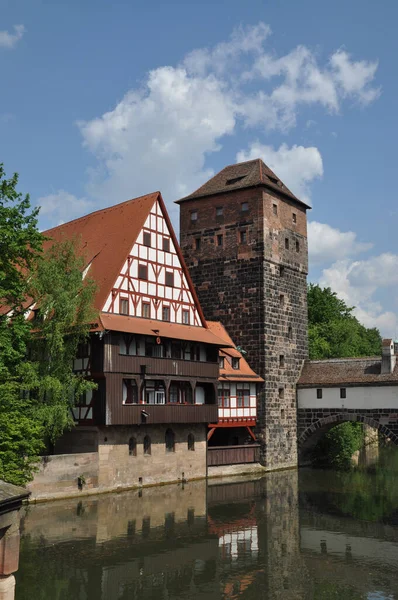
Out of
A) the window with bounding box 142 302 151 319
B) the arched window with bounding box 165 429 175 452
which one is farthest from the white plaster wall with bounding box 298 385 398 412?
the window with bounding box 142 302 151 319

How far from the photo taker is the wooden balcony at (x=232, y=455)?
41.2 metres

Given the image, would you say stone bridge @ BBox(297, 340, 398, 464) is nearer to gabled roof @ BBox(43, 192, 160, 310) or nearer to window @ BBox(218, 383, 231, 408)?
window @ BBox(218, 383, 231, 408)

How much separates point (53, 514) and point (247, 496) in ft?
34.5

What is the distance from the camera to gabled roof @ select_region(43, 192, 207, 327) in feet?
119

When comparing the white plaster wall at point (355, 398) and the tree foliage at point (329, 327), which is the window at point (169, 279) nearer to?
the white plaster wall at point (355, 398)

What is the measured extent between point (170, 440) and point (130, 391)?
176 inches

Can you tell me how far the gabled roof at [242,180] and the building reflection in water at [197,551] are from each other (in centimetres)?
2389

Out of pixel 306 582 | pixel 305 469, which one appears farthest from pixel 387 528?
pixel 305 469

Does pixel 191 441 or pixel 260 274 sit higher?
pixel 260 274

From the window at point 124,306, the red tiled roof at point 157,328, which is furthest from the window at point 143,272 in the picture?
the red tiled roof at point 157,328

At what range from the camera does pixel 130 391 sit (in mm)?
35844

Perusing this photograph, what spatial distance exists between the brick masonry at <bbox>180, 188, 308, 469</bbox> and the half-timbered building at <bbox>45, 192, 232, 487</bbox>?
586 cm

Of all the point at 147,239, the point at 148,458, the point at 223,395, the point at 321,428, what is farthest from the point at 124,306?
the point at 321,428

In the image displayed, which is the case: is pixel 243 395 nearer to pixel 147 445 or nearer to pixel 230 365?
pixel 230 365
